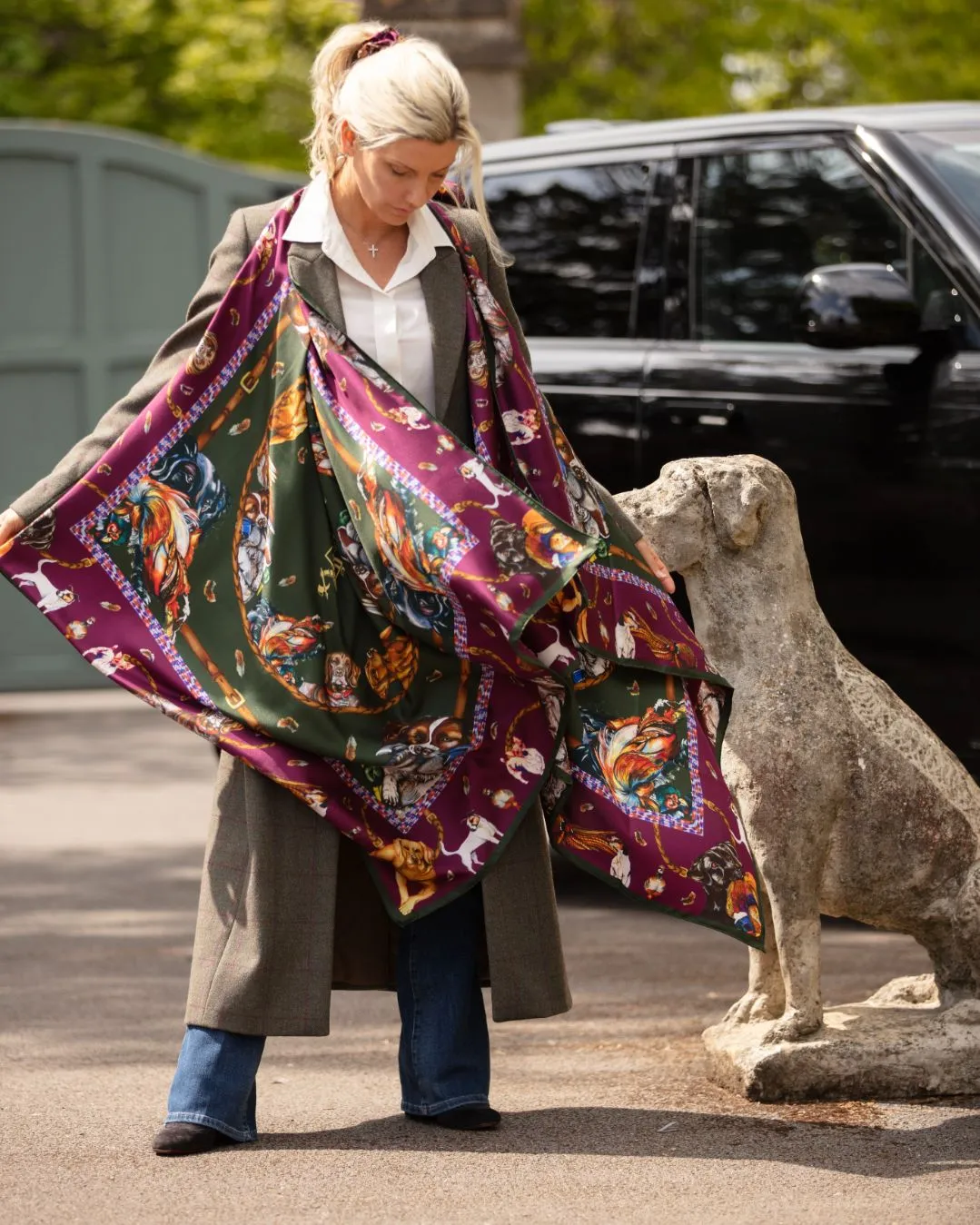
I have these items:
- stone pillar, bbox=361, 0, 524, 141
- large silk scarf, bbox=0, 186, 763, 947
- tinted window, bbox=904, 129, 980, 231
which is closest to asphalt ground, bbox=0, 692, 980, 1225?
large silk scarf, bbox=0, 186, 763, 947

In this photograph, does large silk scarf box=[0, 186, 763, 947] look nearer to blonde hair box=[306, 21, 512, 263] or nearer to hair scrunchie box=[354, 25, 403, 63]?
blonde hair box=[306, 21, 512, 263]

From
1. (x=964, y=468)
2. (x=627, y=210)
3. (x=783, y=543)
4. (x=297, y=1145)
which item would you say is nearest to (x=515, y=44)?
(x=627, y=210)

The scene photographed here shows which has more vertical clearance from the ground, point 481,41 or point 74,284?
point 481,41

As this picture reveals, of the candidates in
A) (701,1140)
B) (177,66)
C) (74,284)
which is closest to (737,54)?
(177,66)

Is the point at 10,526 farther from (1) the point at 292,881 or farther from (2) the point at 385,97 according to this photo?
(2) the point at 385,97

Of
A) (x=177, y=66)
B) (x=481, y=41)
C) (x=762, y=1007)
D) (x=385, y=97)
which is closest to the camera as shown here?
(x=385, y=97)

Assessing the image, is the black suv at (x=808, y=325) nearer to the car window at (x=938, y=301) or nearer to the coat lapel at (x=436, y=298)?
the car window at (x=938, y=301)

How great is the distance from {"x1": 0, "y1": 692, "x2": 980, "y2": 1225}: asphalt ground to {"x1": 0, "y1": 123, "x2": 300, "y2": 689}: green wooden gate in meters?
4.36

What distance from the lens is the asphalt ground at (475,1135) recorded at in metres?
3.46

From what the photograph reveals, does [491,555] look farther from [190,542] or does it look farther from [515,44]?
[515,44]

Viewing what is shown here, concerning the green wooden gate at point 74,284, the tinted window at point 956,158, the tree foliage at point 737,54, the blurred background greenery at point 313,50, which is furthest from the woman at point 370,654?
the tree foliage at point 737,54

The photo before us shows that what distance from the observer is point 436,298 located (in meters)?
3.76

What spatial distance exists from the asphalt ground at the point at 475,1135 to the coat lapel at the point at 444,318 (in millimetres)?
1369

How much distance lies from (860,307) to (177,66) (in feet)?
59.0
